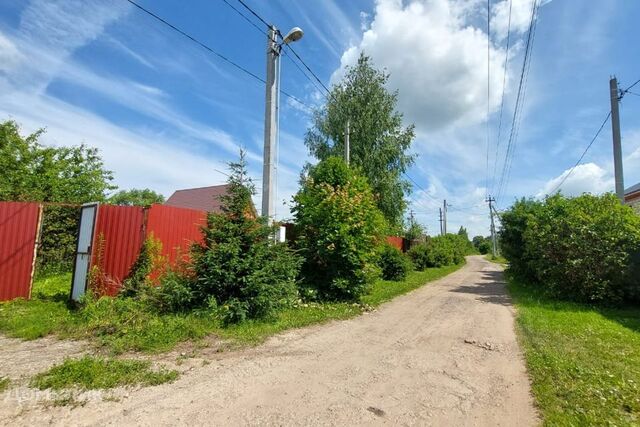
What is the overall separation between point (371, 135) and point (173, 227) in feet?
47.7

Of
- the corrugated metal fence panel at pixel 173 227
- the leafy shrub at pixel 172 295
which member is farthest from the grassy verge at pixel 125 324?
the corrugated metal fence panel at pixel 173 227

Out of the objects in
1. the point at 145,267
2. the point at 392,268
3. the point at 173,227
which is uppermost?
the point at 173,227

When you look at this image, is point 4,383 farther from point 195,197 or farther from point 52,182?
point 195,197

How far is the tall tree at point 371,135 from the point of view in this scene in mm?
20031

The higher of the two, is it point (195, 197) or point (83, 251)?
point (195, 197)

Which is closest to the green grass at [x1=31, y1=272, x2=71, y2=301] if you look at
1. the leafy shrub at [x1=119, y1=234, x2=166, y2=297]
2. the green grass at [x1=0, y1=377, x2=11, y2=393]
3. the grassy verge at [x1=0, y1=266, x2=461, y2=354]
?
the grassy verge at [x1=0, y1=266, x2=461, y2=354]

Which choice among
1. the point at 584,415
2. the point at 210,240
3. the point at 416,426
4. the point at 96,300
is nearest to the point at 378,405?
the point at 416,426

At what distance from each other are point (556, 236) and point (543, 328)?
4967mm

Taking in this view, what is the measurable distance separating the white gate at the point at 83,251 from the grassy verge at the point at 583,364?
7928mm

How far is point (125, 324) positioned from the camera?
5.62 meters

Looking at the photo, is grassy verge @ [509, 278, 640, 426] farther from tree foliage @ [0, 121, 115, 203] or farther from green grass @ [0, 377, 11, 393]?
tree foliage @ [0, 121, 115, 203]

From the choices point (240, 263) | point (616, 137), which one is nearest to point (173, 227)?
point (240, 263)

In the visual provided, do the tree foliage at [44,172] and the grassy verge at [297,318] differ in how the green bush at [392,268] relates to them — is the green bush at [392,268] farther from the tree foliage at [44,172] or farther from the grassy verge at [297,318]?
the tree foliage at [44,172]

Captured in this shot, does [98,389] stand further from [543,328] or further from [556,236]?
[556,236]
